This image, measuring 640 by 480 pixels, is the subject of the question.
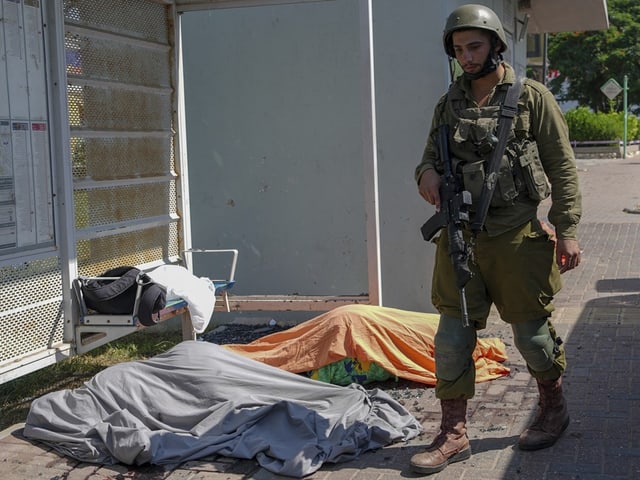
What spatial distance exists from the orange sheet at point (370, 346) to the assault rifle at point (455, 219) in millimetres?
1518

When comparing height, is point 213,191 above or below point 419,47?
below

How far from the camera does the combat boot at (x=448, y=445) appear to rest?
3.98 meters

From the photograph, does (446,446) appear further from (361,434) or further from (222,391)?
(222,391)

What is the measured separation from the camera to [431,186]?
4090 mm

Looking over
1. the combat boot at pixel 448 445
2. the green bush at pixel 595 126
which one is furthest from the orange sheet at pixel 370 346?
the green bush at pixel 595 126

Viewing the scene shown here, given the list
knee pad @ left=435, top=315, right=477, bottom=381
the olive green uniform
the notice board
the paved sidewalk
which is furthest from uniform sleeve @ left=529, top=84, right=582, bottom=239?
the notice board

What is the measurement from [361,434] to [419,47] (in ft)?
11.8

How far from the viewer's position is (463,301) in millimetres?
3934

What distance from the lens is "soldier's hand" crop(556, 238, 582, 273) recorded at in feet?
13.2

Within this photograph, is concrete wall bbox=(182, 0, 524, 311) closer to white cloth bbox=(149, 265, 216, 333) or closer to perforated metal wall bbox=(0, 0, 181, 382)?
perforated metal wall bbox=(0, 0, 181, 382)

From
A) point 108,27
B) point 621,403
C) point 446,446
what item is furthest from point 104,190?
point 621,403

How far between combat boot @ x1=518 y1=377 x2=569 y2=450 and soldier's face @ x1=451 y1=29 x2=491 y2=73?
1577 mm

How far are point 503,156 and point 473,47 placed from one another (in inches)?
20.6

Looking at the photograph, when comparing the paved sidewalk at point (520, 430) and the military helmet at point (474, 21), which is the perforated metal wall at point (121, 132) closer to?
the paved sidewalk at point (520, 430)
